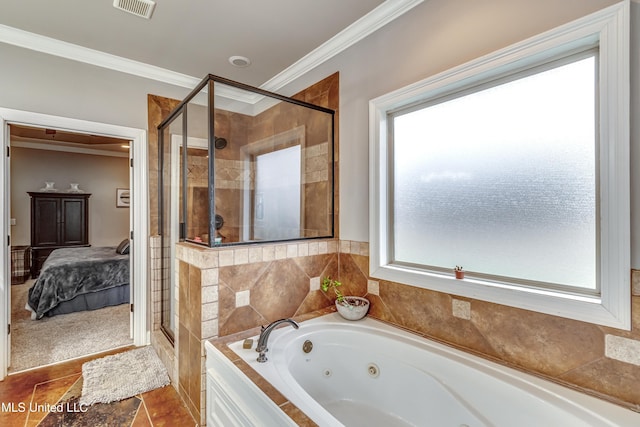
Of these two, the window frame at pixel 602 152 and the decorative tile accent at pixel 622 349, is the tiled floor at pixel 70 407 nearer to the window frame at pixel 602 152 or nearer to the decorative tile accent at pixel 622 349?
the window frame at pixel 602 152

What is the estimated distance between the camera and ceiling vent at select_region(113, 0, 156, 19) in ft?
6.25

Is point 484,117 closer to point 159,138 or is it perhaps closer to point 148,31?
point 148,31

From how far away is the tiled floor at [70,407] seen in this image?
1805mm

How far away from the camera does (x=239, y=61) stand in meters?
2.67

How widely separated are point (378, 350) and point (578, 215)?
4.08 feet

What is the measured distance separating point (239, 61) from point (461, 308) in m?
2.66

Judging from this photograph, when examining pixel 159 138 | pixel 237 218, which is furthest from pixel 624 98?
pixel 159 138

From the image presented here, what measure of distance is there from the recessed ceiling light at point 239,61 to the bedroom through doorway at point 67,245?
1.37 m

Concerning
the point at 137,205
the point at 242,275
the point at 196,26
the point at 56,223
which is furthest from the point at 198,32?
the point at 56,223

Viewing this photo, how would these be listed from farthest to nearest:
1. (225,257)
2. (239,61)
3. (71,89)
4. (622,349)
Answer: (239,61)
(71,89)
(225,257)
(622,349)

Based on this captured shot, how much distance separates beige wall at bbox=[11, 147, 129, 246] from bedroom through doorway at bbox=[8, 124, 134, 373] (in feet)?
0.05

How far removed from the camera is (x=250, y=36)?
2293 mm

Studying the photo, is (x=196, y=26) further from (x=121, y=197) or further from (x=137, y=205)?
(x=121, y=197)

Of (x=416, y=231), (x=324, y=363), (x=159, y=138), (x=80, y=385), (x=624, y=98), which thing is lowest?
(x=80, y=385)
